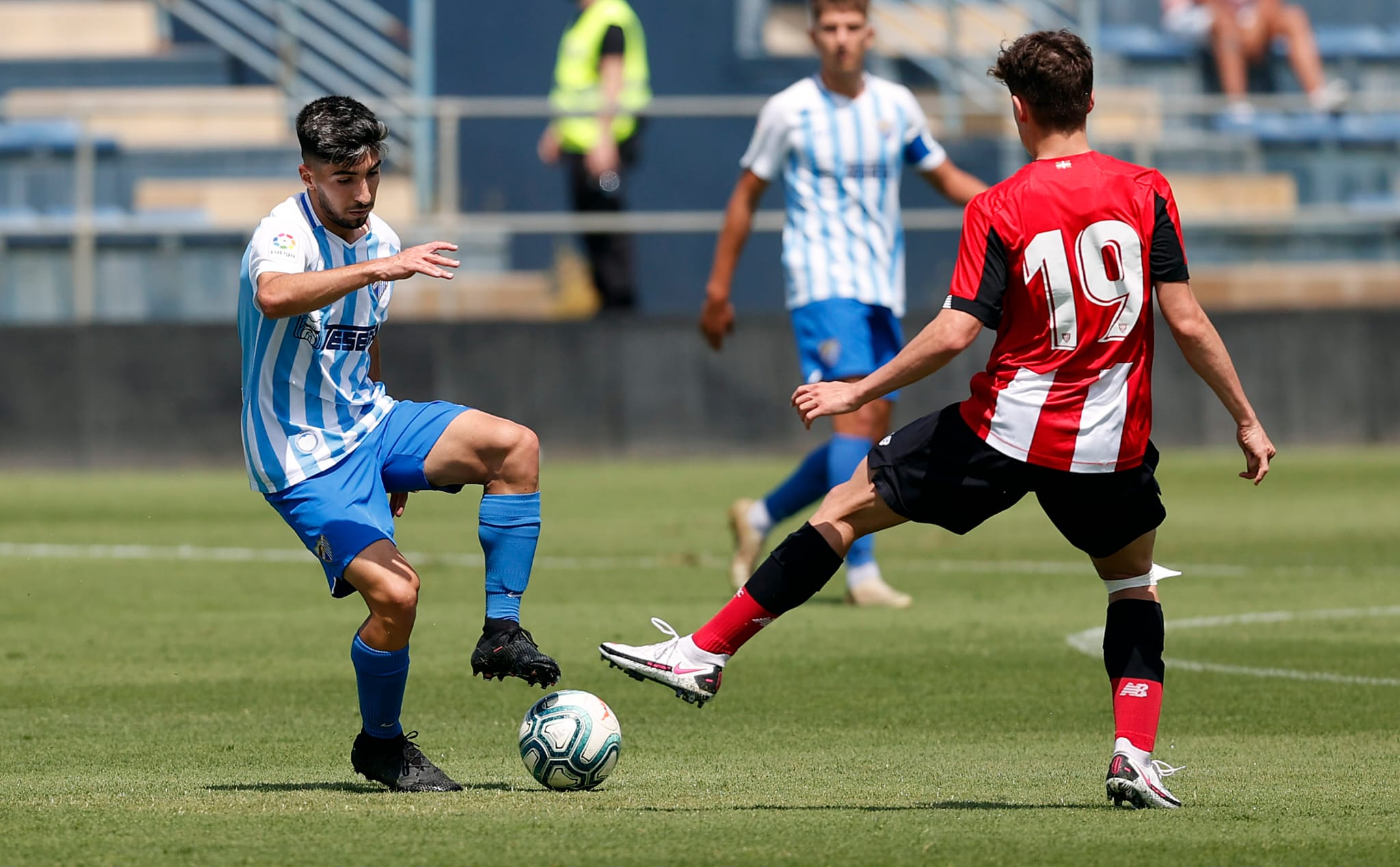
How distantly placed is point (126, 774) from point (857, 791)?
188 centimetres

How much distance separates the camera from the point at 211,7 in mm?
20438

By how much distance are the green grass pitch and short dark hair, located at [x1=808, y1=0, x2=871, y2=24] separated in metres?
2.58

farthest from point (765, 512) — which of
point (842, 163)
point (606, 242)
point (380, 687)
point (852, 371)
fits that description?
point (606, 242)

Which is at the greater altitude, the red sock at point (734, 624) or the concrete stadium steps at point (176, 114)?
the concrete stadium steps at point (176, 114)

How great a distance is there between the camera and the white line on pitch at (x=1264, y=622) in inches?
271

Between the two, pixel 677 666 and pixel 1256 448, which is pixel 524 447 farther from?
pixel 1256 448

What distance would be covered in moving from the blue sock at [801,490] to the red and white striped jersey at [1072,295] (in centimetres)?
428

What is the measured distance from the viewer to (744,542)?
30.7 ft

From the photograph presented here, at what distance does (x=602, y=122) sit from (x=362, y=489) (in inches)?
445

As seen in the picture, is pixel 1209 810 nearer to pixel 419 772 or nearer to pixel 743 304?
pixel 419 772

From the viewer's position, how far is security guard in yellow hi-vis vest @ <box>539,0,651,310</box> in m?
16.0

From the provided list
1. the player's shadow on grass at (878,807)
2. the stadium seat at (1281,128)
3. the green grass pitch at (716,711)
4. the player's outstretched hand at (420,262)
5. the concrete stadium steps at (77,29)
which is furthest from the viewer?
the concrete stadium steps at (77,29)

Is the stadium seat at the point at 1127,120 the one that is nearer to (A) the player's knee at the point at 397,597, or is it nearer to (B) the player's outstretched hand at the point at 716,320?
(B) the player's outstretched hand at the point at 716,320

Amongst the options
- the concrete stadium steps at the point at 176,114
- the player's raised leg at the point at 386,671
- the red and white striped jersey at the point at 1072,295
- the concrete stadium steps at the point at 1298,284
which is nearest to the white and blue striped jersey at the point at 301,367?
the player's raised leg at the point at 386,671
